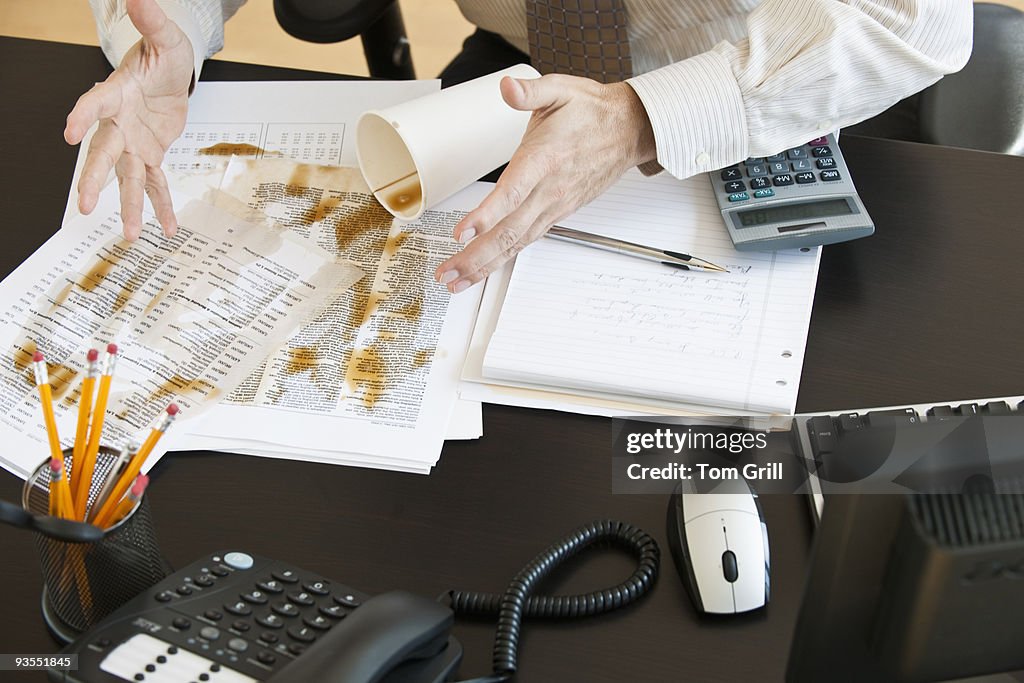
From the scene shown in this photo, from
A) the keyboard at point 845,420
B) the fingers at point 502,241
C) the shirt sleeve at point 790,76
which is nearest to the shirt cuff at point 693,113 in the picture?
the shirt sleeve at point 790,76

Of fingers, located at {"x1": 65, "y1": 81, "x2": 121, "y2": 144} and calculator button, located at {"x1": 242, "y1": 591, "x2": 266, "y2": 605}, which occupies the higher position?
fingers, located at {"x1": 65, "y1": 81, "x2": 121, "y2": 144}

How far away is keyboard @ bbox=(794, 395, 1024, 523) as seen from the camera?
716 mm

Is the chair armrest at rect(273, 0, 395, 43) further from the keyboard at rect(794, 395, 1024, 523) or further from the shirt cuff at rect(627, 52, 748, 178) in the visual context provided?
the keyboard at rect(794, 395, 1024, 523)

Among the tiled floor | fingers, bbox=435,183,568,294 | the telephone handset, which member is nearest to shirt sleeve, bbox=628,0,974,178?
fingers, bbox=435,183,568,294

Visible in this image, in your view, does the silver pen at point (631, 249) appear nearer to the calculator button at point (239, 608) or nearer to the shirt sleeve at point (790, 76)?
the shirt sleeve at point (790, 76)

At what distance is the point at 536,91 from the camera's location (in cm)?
83

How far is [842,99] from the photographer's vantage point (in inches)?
34.8

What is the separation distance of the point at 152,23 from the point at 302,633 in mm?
646

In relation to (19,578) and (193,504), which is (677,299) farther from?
(19,578)

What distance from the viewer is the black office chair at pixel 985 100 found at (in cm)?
114

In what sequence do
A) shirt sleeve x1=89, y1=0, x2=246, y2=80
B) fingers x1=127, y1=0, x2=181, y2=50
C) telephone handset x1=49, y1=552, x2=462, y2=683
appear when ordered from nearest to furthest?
telephone handset x1=49, y1=552, x2=462, y2=683
fingers x1=127, y1=0, x2=181, y2=50
shirt sleeve x1=89, y1=0, x2=246, y2=80

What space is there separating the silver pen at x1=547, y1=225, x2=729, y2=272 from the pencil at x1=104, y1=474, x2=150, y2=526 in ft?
1.42

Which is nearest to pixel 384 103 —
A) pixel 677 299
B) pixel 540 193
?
pixel 540 193

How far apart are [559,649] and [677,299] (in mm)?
315
